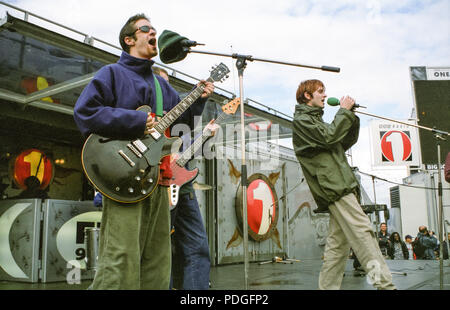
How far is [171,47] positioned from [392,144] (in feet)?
27.4

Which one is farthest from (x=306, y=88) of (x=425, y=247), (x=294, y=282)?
(x=425, y=247)

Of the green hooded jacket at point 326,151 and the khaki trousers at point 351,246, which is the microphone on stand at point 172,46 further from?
the khaki trousers at point 351,246

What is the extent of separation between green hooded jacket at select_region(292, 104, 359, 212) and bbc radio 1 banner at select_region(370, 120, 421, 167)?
6780mm

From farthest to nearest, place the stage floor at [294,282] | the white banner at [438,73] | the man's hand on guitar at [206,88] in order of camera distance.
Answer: the white banner at [438,73] → the stage floor at [294,282] → the man's hand on guitar at [206,88]

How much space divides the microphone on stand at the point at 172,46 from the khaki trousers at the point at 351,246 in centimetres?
162

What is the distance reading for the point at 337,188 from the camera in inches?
122

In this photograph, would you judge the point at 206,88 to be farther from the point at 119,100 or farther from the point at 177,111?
the point at 119,100

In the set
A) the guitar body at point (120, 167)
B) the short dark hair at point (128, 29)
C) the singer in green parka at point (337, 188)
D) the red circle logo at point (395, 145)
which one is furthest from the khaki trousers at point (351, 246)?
the red circle logo at point (395, 145)

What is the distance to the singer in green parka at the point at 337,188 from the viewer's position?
2959 millimetres

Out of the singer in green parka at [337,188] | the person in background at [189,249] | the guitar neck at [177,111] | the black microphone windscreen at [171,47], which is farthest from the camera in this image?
the person in background at [189,249]

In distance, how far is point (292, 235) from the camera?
1077 cm

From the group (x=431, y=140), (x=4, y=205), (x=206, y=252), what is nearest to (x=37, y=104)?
(x=4, y=205)

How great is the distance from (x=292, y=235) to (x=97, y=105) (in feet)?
30.8

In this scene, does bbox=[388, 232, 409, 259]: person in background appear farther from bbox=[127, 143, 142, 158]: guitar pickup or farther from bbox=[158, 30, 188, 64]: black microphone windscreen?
bbox=[127, 143, 142, 158]: guitar pickup
